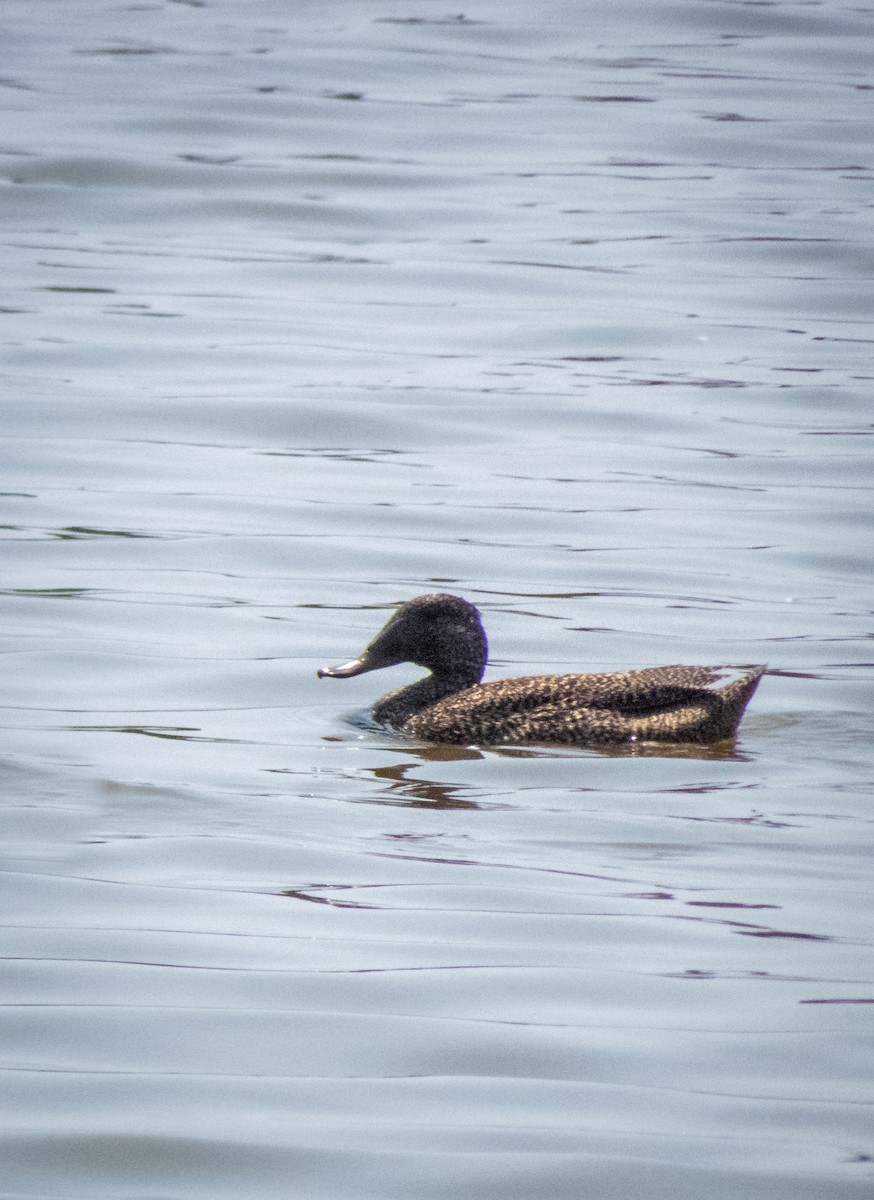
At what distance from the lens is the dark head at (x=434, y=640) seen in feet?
31.1

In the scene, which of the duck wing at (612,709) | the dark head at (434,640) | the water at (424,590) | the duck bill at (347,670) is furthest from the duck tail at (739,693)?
the duck bill at (347,670)

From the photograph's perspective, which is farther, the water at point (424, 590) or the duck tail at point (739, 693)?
the duck tail at point (739, 693)

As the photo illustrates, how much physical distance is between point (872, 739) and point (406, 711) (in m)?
1.91

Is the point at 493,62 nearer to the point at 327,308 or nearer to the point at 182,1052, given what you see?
the point at 327,308

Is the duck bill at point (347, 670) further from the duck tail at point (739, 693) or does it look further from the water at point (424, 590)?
the duck tail at point (739, 693)

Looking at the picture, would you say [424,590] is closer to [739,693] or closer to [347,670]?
[347,670]

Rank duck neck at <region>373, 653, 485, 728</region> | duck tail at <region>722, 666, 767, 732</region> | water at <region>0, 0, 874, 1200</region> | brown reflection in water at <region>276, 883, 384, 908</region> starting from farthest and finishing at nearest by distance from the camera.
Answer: duck neck at <region>373, 653, 485, 728</region> < duck tail at <region>722, 666, 767, 732</region> < brown reflection in water at <region>276, 883, 384, 908</region> < water at <region>0, 0, 874, 1200</region>

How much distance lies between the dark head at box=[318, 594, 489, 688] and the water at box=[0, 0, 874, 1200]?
372 mm

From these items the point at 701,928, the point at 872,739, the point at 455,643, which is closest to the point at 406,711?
the point at 455,643

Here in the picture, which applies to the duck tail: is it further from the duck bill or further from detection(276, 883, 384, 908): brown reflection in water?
detection(276, 883, 384, 908): brown reflection in water

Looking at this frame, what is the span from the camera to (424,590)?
1155cm

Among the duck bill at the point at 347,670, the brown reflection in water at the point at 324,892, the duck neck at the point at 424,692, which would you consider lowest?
the duck neck at the point at 424,692

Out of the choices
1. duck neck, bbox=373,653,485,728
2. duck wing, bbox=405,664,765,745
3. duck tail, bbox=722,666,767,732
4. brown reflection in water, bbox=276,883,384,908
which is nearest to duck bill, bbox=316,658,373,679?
duck neck, bbox=373,653,485,728

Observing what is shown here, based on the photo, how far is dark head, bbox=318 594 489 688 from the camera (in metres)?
9.48
